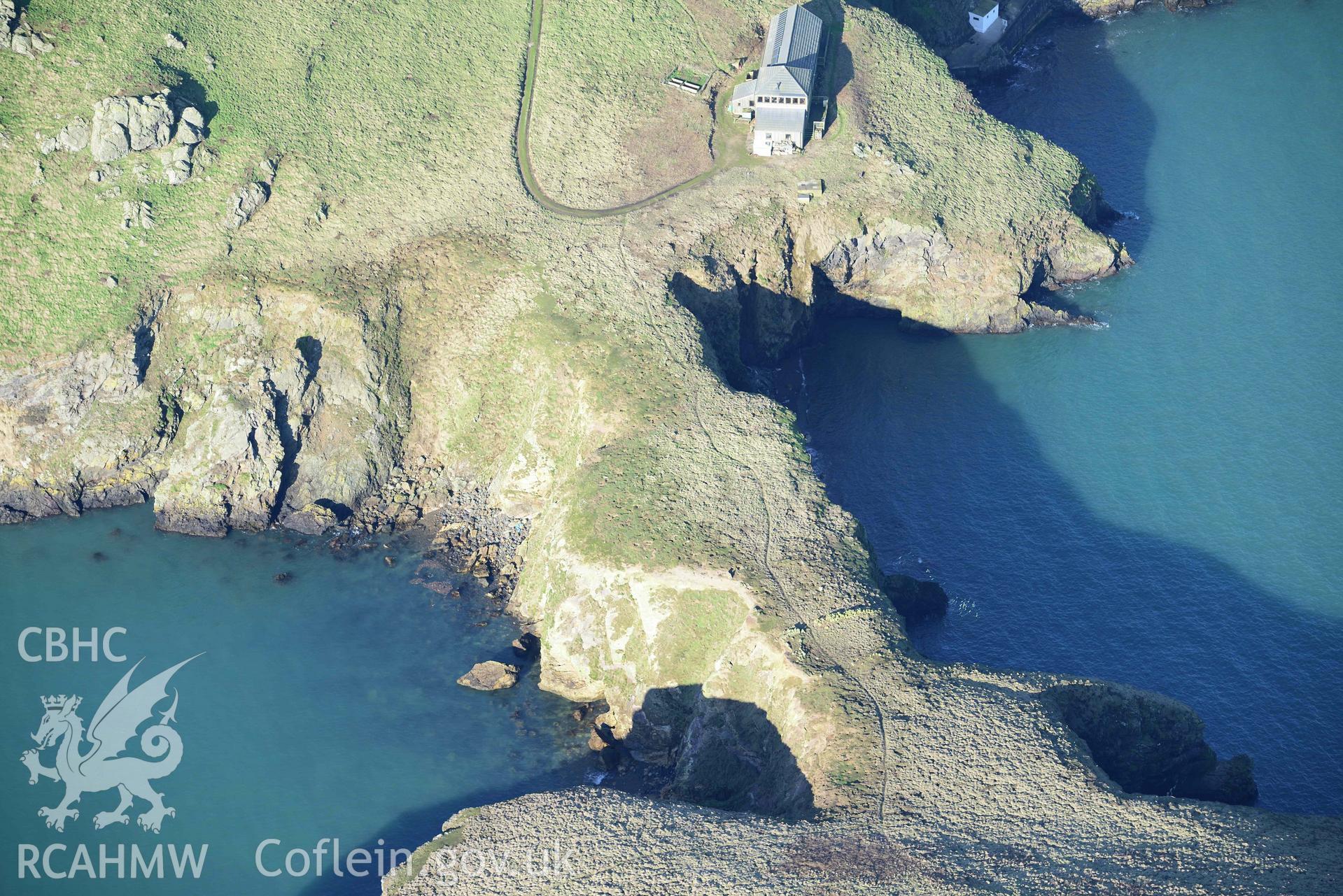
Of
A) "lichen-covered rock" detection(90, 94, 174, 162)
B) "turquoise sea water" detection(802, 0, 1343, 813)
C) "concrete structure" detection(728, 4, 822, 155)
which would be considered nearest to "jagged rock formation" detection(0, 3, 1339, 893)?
"lichen-covered rock" detection(90, 94, 174, 162)

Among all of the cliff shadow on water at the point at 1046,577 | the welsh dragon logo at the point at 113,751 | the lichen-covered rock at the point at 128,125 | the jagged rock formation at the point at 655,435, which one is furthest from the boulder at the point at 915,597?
the lichen-covered rock at the point at 128,125

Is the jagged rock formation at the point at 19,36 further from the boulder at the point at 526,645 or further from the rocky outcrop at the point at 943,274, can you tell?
the rocky outcrop at the point at 943,274

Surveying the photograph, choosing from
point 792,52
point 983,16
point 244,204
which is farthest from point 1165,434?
point 244,204

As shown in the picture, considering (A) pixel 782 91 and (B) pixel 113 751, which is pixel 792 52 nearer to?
(A) pixel 782 91

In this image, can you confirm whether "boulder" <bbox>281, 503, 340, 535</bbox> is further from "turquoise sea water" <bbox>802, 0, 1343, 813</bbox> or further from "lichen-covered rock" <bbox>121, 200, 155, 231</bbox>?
"turquoise sea water" <bbox>802, 0, 1343, 813</bbox>

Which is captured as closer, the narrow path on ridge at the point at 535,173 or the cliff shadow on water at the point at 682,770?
the cliff shadow on water at the point at 682,770
